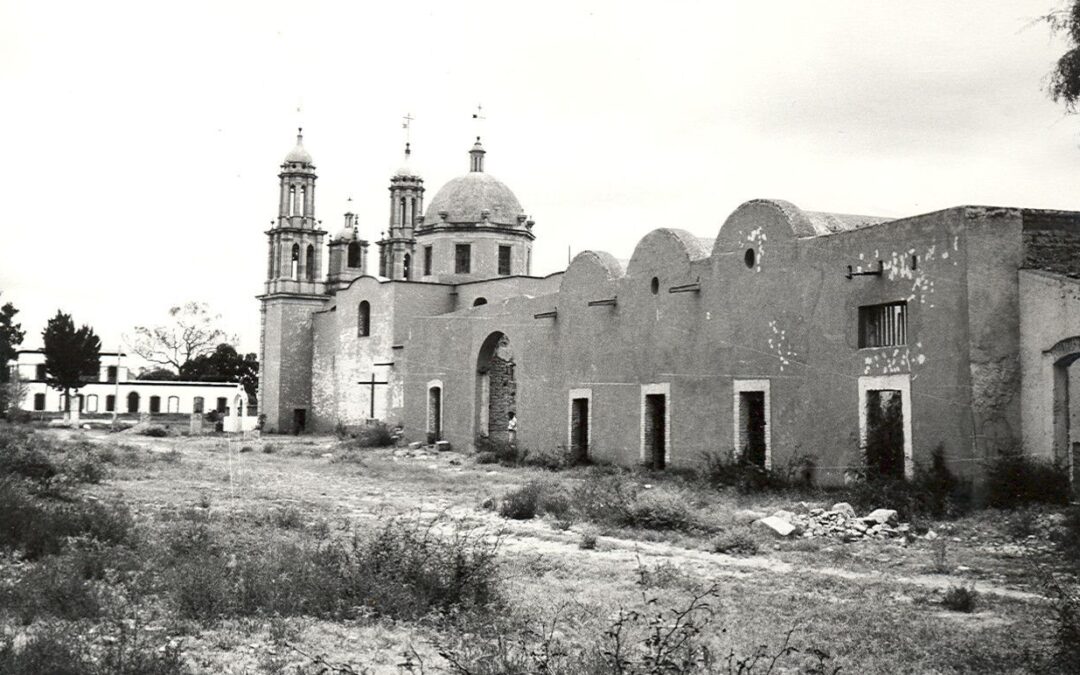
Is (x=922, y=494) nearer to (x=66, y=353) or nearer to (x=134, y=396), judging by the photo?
(x=66, y=353)

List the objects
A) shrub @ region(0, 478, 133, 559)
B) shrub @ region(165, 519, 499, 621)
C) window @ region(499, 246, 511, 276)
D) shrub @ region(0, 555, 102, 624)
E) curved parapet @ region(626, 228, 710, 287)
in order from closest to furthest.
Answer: shrub @ region(0, 555, 102, 624) → shrub @ region(165, 519, 499, 621) → shrub @ region(0, 478, 133, 559) → curved parapet @ region(626, 228, 710, 287) → window @ region(499, 246, 511, 276)

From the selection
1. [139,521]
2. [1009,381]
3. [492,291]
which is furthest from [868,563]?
[492,291]

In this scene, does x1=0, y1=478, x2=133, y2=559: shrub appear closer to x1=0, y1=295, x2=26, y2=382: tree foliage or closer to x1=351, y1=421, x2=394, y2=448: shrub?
x1=351, y1=421, x2=394, y2=448: shrub

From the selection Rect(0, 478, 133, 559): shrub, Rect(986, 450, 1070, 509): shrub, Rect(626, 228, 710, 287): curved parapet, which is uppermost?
Rect(626, 228, 710, 287): curved parapet

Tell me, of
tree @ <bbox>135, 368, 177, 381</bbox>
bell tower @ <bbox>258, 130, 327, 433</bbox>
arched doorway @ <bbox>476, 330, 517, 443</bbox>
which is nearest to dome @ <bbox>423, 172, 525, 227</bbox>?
bell tower @ <bbox>258, 130, 327, 433</bbox>

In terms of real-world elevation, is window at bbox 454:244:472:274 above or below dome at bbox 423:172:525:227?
below

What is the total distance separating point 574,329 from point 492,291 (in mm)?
15106

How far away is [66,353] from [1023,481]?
59.1m

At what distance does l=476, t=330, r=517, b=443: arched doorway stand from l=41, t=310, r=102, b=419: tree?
136ft

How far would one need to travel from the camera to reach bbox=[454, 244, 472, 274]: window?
41.8 metres

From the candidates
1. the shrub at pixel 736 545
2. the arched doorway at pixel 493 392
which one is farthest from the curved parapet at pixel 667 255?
the shrub at pixel 736 545

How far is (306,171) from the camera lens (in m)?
48.4

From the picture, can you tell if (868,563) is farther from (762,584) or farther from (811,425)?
(811,425)

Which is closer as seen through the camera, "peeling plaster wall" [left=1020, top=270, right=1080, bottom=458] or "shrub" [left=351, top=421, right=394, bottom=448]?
"peeling plaster wall" [left=1020, top=270, right=1080, bottom=458]
